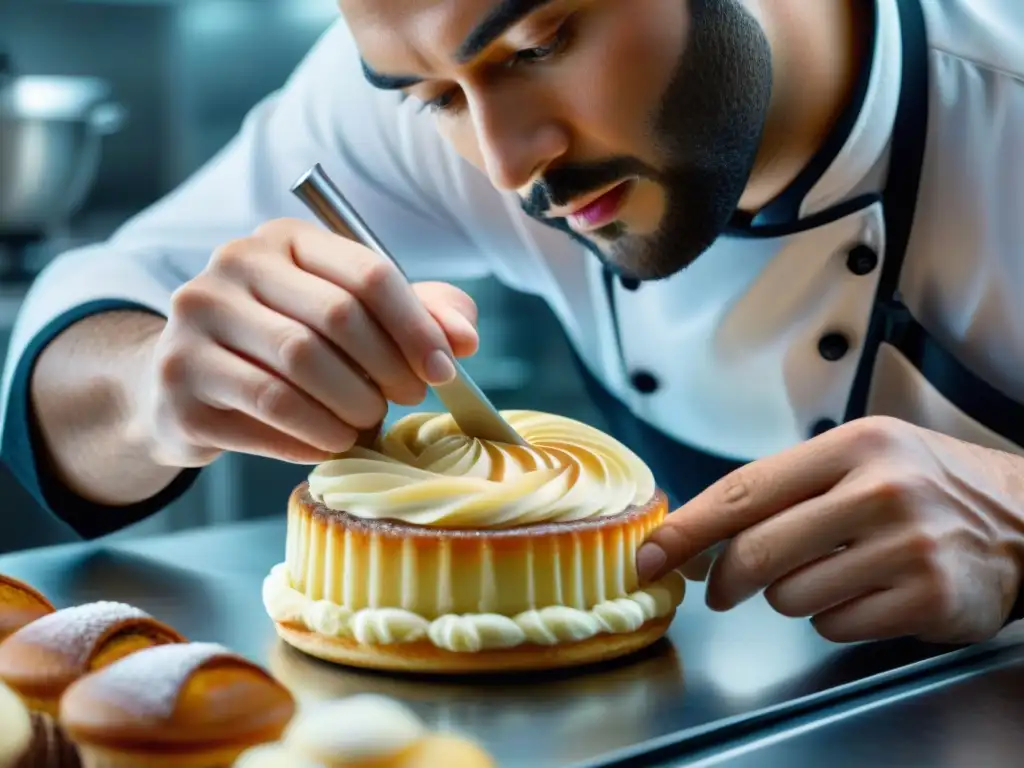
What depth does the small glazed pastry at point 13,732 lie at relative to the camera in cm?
73

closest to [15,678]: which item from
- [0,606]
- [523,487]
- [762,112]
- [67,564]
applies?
[0,606]

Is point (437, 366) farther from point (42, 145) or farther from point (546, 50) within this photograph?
point (42, 145)

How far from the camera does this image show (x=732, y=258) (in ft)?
5.23

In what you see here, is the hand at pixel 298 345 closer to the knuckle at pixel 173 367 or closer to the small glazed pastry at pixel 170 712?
the knuckle at pixel 173 367

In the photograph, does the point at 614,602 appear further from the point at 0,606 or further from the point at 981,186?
the point at 981,186

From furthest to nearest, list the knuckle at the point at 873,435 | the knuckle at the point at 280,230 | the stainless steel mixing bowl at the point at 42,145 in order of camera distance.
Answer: the stainless steel mixing bowl at the point at 42,145
the knuckle at the point at 280,230
the knuckle at the point at 873,435

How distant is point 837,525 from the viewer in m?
1.01

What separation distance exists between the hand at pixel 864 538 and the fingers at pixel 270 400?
0.27 meters

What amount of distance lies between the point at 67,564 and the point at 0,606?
430 mm

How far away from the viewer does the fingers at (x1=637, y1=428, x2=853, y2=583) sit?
3.41 feet

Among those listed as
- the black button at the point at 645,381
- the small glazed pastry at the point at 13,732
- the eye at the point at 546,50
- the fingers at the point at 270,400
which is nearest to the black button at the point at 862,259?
the black button at the point at 645,381

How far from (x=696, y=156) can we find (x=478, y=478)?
47cm

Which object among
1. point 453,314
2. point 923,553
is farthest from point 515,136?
point 923,553

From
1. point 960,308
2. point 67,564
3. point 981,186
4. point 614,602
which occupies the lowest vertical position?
point 67,564
